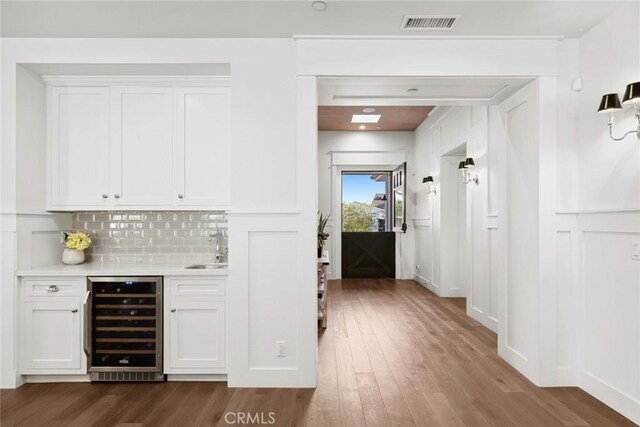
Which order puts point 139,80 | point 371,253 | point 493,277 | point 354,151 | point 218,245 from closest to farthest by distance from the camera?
point 139,80
point 218,245
point 493,277
point 354,151
point 371,253

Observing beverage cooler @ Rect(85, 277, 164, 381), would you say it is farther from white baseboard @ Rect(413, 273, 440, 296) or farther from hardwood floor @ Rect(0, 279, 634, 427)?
white baseboard @ Rect(413, 273, 440, 296)

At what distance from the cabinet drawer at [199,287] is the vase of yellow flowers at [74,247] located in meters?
1.00

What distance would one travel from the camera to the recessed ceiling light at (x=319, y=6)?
7.95 ft

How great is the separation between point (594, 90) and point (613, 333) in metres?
1.71

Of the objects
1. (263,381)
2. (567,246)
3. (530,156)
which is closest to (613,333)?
(567,246)

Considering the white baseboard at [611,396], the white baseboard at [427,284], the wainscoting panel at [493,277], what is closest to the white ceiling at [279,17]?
the wainscoting panel at [493,277]

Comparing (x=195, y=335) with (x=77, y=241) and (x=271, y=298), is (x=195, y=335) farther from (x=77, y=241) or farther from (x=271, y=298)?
(x=77, y=241)

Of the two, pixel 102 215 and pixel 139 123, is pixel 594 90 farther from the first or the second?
pixel 102 215

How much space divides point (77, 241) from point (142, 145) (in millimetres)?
1011

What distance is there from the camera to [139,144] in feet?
10.4

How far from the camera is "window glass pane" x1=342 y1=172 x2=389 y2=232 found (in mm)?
8406

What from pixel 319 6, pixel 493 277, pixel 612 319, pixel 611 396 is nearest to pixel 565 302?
pixel 612 319

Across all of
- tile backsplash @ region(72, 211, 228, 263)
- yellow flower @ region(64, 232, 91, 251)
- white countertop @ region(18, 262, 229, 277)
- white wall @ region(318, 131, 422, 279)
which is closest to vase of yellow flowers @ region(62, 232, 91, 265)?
yellow flower @ region(64, 232, 91, 251)

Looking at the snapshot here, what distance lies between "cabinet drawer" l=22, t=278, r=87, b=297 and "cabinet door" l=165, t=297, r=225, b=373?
0.73 meters
